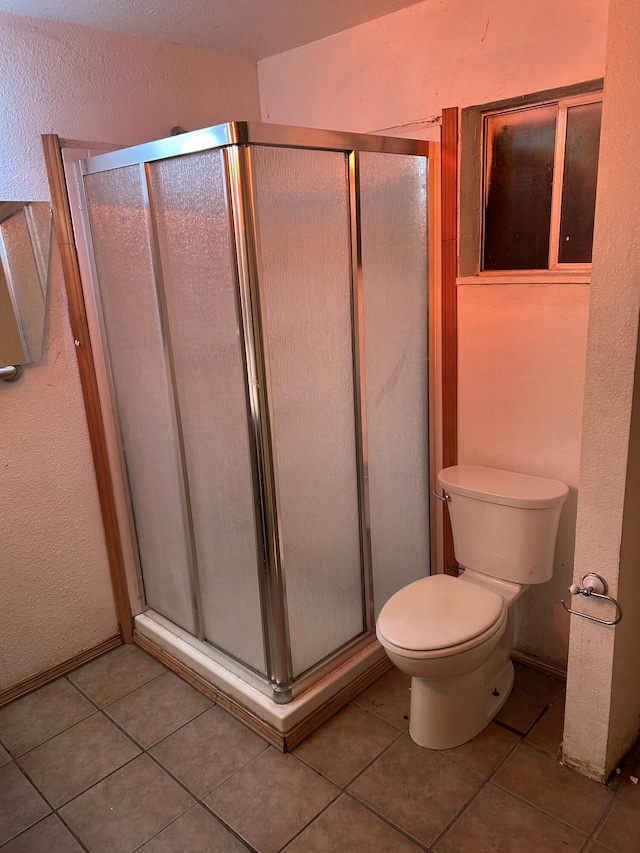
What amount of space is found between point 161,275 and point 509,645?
1713 mm

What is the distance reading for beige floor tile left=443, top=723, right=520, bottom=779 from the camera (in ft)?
6.21

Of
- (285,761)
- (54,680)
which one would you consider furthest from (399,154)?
(54,680)

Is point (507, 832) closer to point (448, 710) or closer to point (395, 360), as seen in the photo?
point (448, 710)

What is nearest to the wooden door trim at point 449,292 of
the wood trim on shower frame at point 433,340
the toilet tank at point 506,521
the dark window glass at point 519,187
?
the wood trim on shower frame at point 433,340

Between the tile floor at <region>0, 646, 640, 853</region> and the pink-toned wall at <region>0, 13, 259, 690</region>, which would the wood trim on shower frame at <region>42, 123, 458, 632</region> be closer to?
the pink-toned wall at <region>0, 13, 259, 690</region>

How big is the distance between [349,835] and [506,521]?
3.33 ft

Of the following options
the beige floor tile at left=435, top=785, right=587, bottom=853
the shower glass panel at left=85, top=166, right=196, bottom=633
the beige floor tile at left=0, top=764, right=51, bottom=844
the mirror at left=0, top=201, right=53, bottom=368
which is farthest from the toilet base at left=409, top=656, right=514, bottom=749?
the mirror at left=0, top=201, right=53, bottom=368

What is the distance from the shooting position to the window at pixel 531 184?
6.12 feet

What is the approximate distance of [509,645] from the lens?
7.17 feet

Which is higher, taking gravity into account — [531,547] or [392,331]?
[392,331]

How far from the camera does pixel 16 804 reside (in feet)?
6.10

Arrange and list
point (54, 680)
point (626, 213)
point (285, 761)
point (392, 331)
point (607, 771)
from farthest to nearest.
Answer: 1. point (54, 680)
2. point (392, 331)
3. point (285, 761)
4. point (607, 771)
5. point (626, 213)

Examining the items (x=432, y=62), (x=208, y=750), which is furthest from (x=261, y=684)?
(x=432, y=62)

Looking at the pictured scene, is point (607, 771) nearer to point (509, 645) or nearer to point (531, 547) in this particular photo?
point (509, 645)
